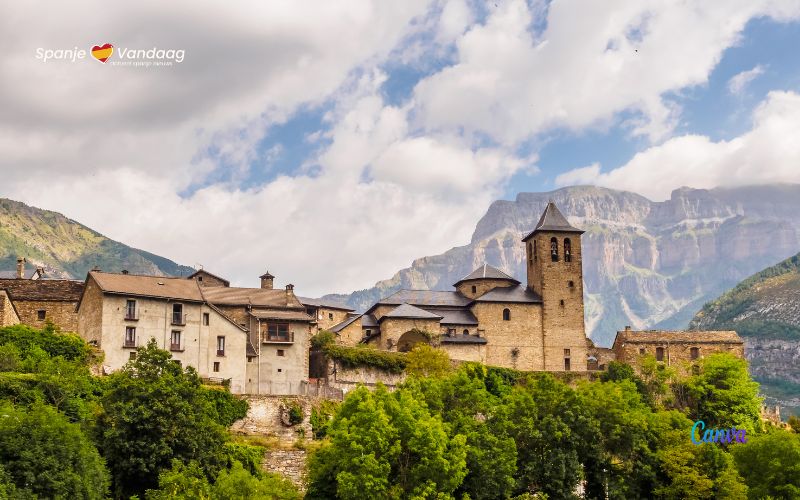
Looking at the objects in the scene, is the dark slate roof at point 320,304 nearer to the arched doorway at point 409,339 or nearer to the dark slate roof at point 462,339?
the arched doorway at point 409,339

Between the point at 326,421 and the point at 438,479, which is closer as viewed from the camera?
the point at 438,479

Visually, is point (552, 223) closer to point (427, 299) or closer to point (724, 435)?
point (427, 299)

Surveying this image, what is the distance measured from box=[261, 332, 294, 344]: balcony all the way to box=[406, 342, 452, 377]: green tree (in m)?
10.5

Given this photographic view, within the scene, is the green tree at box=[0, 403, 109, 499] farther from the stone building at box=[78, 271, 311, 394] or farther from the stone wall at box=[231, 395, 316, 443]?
the stone building at box=[78, 271, 311, 394]

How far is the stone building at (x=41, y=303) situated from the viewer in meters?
66.6

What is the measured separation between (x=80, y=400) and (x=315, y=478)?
46.1 ft

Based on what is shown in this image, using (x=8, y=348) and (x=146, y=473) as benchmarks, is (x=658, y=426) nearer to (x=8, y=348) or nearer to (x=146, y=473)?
(x=146, y=473)

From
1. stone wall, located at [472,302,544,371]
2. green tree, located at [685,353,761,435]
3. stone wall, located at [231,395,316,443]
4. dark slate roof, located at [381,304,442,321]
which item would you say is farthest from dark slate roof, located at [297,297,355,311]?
green tree, located at [685,353,761,435]

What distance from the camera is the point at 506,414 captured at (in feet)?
183

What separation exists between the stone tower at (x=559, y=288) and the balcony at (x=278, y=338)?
28348mm

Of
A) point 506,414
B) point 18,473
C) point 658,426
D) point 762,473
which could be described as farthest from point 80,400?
point 762,473

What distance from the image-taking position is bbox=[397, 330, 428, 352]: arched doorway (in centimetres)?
8481

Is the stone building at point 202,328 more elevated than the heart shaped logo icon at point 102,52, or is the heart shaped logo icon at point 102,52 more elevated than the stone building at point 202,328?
the heart shaped logo icon at point 102,52

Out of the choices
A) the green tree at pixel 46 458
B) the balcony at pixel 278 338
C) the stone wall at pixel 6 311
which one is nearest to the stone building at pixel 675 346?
the balcony at pixel 278 338
